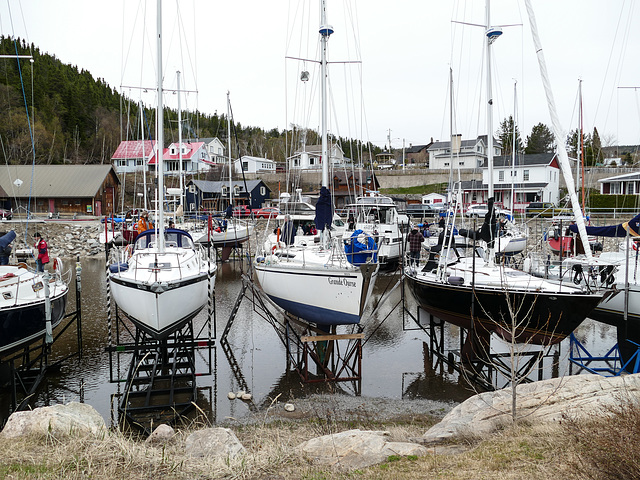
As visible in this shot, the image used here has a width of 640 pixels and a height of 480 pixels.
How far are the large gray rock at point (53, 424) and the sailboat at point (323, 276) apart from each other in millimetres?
6171

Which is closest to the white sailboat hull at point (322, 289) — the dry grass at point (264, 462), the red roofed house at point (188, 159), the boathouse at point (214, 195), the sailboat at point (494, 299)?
the sailboat at point (494, 299)

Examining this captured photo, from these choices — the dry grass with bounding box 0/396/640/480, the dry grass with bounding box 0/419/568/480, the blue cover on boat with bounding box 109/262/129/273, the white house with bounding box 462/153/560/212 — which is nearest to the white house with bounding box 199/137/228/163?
the white house with bounding box 462/153/560/212

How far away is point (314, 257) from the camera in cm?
1451

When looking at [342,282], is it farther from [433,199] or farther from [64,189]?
[64,189]

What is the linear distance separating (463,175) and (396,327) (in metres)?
50.5

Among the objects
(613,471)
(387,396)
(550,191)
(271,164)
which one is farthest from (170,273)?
(271,164)

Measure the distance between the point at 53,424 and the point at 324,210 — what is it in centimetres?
914

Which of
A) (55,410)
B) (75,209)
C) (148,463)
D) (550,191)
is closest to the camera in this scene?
(148,463)

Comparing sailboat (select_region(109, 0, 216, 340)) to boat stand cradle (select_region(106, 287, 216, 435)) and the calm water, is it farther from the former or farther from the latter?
the calm water

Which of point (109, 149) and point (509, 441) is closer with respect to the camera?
point (509, 441)

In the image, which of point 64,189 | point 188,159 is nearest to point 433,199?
point 188,159

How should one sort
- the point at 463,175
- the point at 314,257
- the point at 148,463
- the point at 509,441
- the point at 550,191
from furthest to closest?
the point at 463,175 → the point at 550,191 → the point at 314,257 → the point at 509,441 → the point at 148,463

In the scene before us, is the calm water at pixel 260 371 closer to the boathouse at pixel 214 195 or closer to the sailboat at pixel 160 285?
the sailboat at pixel 160 285

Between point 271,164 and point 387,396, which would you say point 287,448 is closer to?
point 387,396
